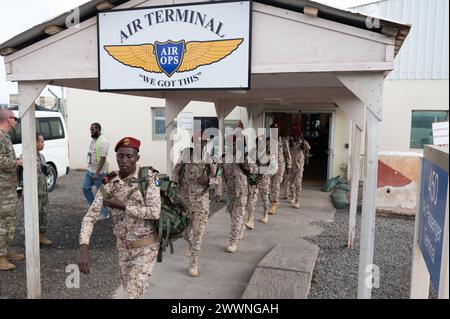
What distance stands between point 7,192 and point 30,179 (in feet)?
2.48

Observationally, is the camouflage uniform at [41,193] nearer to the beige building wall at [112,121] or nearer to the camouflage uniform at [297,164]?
the camouflage uniform at [297,164]

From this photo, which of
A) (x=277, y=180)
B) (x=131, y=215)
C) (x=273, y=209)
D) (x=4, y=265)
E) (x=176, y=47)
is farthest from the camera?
(x=273, y=209)

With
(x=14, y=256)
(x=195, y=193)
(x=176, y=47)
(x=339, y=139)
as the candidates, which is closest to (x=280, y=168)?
(x=195, y=193)

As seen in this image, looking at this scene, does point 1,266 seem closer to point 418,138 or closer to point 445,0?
point 418,138

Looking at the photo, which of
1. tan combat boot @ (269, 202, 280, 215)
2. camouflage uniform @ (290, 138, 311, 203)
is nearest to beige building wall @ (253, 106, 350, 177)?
camouflage uniform @ (290, 138, 311, 203)

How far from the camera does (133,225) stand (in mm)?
2955

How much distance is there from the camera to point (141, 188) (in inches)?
115

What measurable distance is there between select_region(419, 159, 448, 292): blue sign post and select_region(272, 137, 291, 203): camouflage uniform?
4661mm

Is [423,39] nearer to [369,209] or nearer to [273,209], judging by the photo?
[273,209]

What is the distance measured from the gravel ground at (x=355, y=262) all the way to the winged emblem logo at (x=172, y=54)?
2.62 meters

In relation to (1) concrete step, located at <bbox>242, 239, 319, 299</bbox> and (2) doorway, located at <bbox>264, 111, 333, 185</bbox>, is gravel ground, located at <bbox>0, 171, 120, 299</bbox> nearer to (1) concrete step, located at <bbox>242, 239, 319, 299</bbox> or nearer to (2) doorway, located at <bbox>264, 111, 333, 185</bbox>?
(1) concrete step, located at <bbox>242, 239, 319, 299</bbox>

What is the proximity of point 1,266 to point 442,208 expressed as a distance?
4.73 metres

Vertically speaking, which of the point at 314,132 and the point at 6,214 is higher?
the point at 314,132

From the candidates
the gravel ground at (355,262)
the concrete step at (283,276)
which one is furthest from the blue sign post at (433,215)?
the gravel ground at (355,262)
